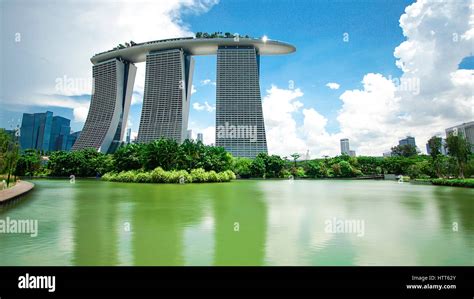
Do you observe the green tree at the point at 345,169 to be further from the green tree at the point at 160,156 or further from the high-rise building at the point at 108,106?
the high-rise building at the point at 108,106

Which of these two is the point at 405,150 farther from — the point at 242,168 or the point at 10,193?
the point at 10,193

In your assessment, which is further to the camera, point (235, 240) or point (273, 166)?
point (273, 166)

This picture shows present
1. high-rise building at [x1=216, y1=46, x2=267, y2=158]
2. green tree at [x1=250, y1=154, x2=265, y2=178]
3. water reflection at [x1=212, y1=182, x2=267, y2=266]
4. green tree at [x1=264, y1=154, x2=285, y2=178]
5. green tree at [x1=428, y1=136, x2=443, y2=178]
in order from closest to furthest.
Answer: water reflection at [x1=212, y1=182, x2=267, y2=266]
green tree at [x1=428, y1=136, x2=443, y2=178]
green tree at [x1=250, y1=154, x2=265, y2=178]
green tree at [x1=264, y1=154, x2=285, y2=178]
high-rise building at [x1=216, y1=46, x2=267, y2=158]

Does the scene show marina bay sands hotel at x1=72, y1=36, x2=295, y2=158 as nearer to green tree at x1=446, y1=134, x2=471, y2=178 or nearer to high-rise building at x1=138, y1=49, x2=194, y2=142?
high-rise building at x1=138, y1=49, x2=194, y2=142

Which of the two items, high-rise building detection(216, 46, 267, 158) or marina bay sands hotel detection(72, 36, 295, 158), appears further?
marina bay sands hotel detection(72, 36, 295, 158)

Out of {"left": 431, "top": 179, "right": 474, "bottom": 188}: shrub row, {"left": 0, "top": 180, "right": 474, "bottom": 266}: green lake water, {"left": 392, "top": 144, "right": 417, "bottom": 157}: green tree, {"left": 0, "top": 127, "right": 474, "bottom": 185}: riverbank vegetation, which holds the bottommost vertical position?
{"left": 431, "top": 179, "right": 474, "bottom": 188}: shrub row

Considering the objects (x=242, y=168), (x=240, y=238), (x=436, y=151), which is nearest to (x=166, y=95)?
(x=242, y=168)

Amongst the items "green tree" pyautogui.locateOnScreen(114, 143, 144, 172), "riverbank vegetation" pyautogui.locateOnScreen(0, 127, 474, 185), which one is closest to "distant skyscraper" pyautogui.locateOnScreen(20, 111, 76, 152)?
"riverbank vegetation" pyautogui.locateOnScreen(0, 127, 474, 185)

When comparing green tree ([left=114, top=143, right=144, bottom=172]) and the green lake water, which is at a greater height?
green tree ([left=114, top=143, right=144, bottom=172])
